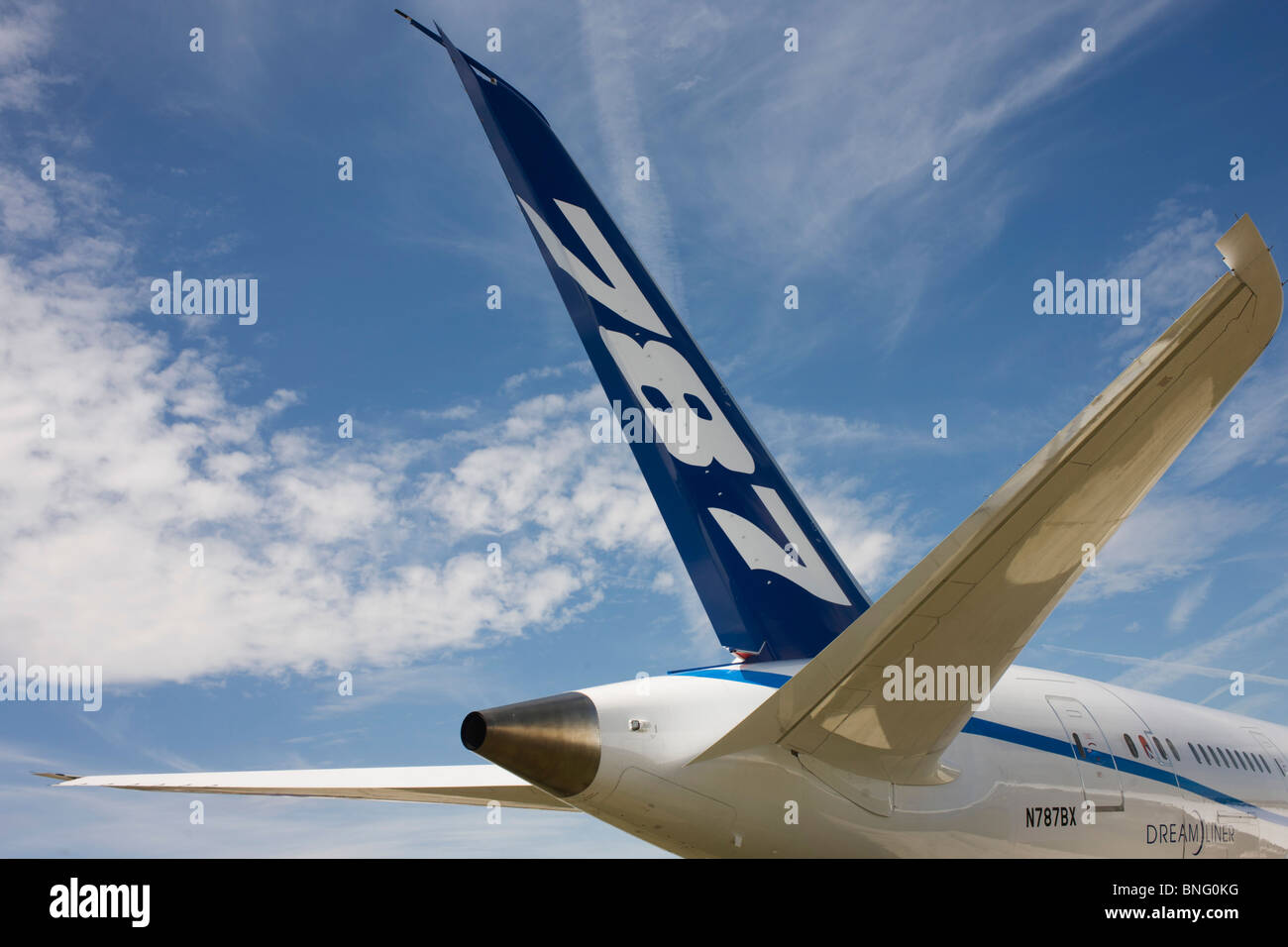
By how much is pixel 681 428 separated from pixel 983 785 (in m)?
4.01

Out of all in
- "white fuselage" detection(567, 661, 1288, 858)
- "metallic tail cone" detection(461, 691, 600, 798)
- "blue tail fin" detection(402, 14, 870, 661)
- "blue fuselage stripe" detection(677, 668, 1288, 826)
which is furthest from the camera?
"blue tail fin" detection(402, 14, 870, 661)

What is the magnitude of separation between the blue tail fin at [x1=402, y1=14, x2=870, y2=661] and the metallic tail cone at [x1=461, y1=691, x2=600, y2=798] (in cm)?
284

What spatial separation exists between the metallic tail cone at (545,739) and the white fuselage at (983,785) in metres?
0.11

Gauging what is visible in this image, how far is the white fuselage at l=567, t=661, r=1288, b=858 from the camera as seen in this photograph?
5.22 m

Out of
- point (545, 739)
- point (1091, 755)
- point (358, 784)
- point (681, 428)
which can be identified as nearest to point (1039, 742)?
point (1091, 755)

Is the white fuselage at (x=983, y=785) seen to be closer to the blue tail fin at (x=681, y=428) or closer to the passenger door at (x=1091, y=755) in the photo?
the passenger door at (x=1091, y=755)

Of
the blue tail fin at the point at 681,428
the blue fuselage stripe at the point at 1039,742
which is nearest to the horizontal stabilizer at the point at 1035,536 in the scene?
the blue fuselage stripe at the point at 1039,742

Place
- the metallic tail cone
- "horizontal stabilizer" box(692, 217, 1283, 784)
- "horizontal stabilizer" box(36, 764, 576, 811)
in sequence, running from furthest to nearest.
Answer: "horizontal stabilizer" box(36, 764, 576, 811)
the metallic tail cone
"horizontal stabilizer" box(692, 217, 1283, 784)

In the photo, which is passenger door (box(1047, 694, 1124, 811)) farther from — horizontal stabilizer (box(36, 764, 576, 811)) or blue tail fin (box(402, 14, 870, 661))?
horizontal stabilizer (box(36, 764, 576, 811))

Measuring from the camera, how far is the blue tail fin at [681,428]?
777 cm

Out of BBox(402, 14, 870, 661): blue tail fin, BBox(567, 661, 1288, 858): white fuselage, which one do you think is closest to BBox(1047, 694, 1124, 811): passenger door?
BBox(567, 661, 1288, 858): white fuselage
